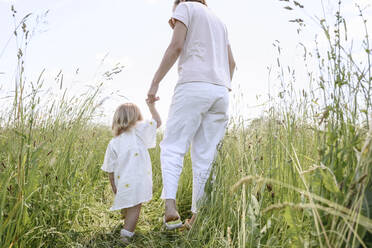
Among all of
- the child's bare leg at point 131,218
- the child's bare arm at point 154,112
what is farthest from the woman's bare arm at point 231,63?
the child's bare leg at point 131,218

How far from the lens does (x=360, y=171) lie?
949 millimetres

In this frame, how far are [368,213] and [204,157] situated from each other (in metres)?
1.52

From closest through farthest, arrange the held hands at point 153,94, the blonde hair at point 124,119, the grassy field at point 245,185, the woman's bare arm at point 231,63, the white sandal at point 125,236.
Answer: the grassy field at point 245,185
the white sandal at point 125,236
the held hands at point 153,94
the blonde hair at point 124,119
the woman's bare arm at point 231,63

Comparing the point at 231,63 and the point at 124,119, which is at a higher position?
the point at 231,63

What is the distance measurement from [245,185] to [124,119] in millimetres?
1235

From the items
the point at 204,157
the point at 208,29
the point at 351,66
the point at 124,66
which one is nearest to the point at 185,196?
the point at 204,157

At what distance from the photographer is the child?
232cm

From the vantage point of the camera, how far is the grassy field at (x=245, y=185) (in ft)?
3.26

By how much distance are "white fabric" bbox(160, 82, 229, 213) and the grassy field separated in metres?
0.12

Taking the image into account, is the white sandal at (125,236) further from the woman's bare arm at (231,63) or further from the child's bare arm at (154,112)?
the woman's bare arm at (231,63)

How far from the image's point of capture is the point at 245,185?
5.37 ft

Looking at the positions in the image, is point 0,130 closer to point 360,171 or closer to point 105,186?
point 105,186

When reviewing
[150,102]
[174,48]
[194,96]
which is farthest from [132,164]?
[174,48]

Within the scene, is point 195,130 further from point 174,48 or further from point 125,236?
point 125,236
